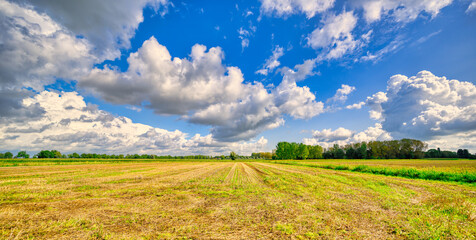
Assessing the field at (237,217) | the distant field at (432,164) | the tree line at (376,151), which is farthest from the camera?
the tree line at (376,151)

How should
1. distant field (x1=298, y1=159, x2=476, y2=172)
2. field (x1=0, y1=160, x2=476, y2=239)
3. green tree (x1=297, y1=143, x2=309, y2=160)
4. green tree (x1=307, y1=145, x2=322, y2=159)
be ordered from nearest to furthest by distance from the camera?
1. field (x1=0, y1=160, x2=476, y2=239)
2. distant field (x1=298, y1=159, x2=476, y2=172)
3. green tree (x1=297, y1=143, x2=309, y2=160)
4. green tree (x1=307, y1=145, x2=322, y2=159)

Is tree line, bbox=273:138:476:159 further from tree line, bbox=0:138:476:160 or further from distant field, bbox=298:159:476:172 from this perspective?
distant field, bbox=298:159:476:172

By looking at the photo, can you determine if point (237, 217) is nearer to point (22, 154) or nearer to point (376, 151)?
point (376, 151)

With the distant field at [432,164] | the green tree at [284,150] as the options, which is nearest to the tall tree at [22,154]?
the green tree at [284,150]

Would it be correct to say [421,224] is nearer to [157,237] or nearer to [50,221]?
[157,237]

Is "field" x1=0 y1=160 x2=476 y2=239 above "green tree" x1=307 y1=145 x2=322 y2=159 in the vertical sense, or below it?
above

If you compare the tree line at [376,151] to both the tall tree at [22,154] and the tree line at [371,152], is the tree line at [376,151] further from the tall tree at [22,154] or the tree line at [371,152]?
the tall tree at [22,154]

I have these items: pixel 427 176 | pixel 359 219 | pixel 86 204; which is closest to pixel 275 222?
pixel 359 219

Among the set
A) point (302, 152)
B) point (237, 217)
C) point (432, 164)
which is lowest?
point (432, 164)

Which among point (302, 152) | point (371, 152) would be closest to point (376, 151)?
point (371, 152)

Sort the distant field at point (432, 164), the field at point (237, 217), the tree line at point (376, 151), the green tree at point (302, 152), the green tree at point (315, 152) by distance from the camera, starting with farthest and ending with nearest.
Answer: the green tree at point (315, 152) < the green tree at point (302, 152) < the tree line at point (376, 151) < the distant field at point (432, 164) < the field at point (237, 217)

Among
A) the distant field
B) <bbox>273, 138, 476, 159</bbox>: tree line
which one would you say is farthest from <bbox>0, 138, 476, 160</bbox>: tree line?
the distant field

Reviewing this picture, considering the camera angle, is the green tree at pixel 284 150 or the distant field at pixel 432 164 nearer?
the distant field at pixel 432 164

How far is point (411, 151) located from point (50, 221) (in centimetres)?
15914
